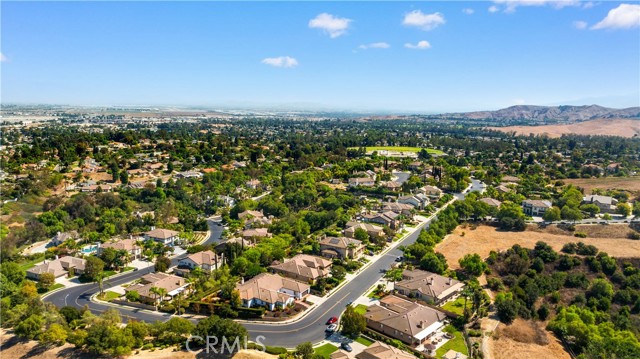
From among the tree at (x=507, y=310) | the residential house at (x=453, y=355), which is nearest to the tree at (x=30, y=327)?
the residential house at (x=453, y=355)

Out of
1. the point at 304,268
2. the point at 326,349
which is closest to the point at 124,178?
the point at 304,268

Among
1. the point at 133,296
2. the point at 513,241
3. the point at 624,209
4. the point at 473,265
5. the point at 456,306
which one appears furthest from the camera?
the point at 624,209

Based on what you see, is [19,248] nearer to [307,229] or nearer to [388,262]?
[307,229]

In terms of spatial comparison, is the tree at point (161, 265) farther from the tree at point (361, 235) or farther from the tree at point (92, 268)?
the tree at point (361, 235)

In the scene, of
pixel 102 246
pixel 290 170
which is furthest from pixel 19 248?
pixel 290 170

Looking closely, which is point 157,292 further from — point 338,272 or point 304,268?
point 338,272

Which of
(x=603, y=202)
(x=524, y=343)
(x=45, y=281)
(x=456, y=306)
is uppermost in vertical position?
(x=603, y=202)

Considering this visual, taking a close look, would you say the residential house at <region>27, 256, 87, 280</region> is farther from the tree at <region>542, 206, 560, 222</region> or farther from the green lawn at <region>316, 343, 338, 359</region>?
the tree at <region>542, 206, 560, 222</region>
